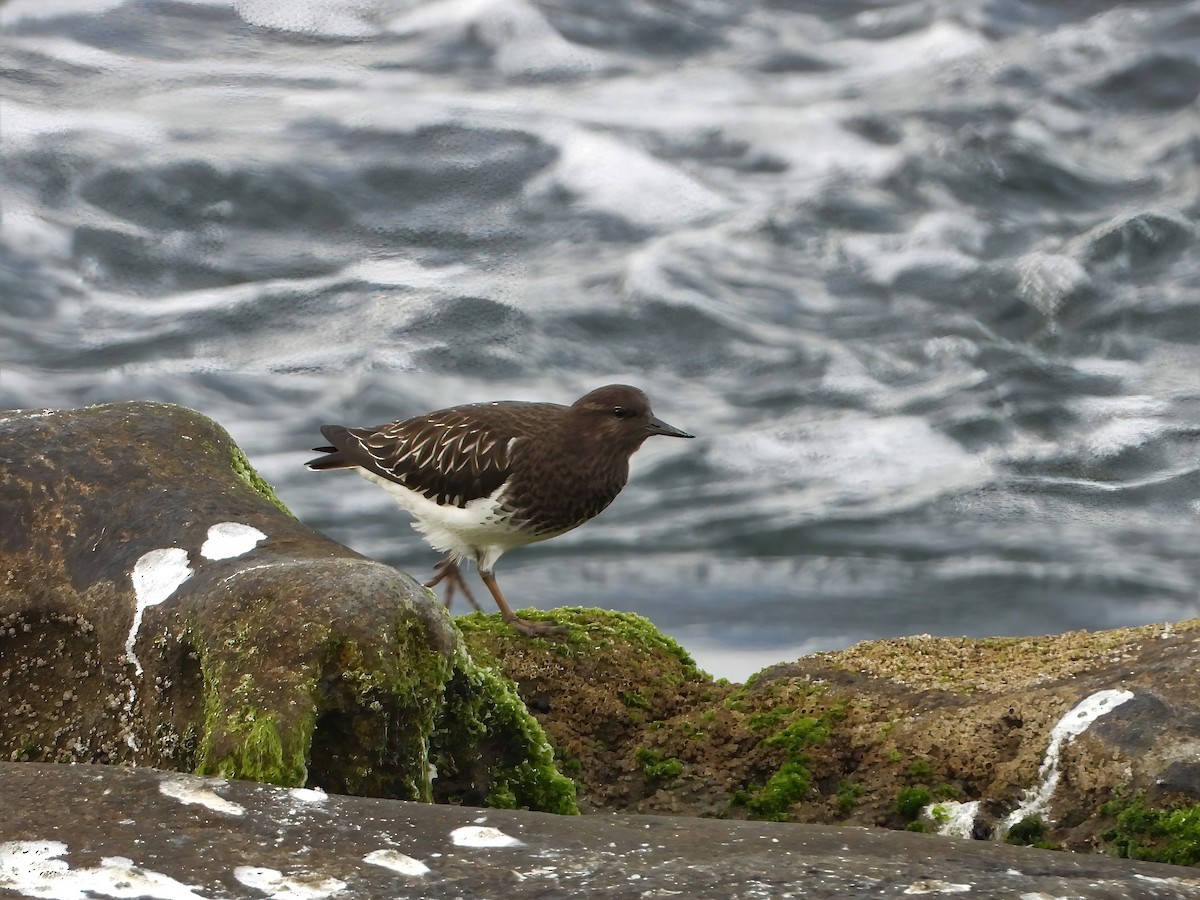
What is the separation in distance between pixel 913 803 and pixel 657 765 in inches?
37.1

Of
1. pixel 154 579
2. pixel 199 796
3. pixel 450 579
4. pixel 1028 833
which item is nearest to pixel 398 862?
pixel 199 796

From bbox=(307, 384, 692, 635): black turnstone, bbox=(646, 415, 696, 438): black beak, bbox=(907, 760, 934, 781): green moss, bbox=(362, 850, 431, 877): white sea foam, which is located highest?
bbox=(646, 415, 696, 438): black beak

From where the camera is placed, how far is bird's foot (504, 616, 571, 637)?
6.18 meters

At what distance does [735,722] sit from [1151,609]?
6309 mm

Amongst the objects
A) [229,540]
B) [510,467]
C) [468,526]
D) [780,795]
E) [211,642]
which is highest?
[510,467]

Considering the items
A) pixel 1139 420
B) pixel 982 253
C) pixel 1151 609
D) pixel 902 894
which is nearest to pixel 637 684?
pixel 902 894

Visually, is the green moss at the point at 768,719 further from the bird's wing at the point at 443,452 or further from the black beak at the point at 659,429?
the black beak at the point at 659,429

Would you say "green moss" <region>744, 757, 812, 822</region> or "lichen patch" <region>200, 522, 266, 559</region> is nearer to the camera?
"lichen patch" <region>200, 522, 266, 559</region>

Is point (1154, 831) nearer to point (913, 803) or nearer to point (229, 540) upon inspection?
point (913, 803)

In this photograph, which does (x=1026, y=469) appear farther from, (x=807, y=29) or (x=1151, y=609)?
(x=807, y=29)

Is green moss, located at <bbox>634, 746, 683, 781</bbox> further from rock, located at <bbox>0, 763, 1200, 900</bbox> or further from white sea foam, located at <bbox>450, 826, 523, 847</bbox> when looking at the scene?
white sea foam, located at <bbox>450, 826, 523, 847</bbox>

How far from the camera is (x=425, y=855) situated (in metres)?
3.10

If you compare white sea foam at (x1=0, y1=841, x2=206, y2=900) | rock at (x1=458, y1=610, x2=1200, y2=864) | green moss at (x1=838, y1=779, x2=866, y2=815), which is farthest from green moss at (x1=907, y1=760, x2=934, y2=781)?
white sea foam at (x1=0, y1=841, x2=206, y2=900)

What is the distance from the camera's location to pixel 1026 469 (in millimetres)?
12383
